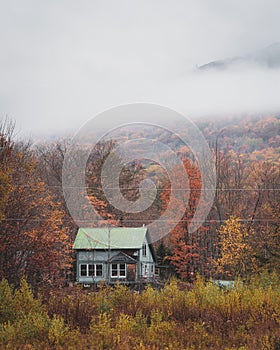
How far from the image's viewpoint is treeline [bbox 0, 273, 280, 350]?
9.70 meters

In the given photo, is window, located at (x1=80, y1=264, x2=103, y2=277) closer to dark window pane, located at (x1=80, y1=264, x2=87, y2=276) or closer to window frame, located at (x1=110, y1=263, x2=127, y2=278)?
dark window pane, located at (x1=80, y1=264, x2=87, y2=276)

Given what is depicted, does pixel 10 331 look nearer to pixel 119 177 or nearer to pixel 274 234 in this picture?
pixel 274 234

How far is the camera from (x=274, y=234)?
2222 centimetres

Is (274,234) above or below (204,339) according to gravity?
above

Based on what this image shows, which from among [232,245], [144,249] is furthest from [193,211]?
[232,245]

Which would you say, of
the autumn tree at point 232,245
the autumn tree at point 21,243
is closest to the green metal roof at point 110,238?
the autumn tree at point 232,245

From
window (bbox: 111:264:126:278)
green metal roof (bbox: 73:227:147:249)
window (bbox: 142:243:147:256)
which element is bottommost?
window (bbox: 111:264:126:278)

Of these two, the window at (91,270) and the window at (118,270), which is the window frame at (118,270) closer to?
the window at (118,270)

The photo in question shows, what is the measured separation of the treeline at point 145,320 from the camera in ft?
31.8

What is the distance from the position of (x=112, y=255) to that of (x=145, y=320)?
23.0 meters

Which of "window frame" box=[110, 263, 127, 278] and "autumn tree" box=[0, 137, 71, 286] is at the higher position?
"autumn tree" box=[0, 137, 71, 286]

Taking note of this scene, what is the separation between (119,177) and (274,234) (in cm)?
1701

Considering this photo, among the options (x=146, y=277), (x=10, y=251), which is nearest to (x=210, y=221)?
(x=146, y=277)

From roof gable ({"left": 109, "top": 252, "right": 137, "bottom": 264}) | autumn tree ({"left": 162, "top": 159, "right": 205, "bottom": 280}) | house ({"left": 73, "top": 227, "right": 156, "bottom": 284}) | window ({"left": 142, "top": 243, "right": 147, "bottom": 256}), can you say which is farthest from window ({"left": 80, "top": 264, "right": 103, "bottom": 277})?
autumn tree ({"left": 162, "top": 159, "right": 205, "bottom": 280})
